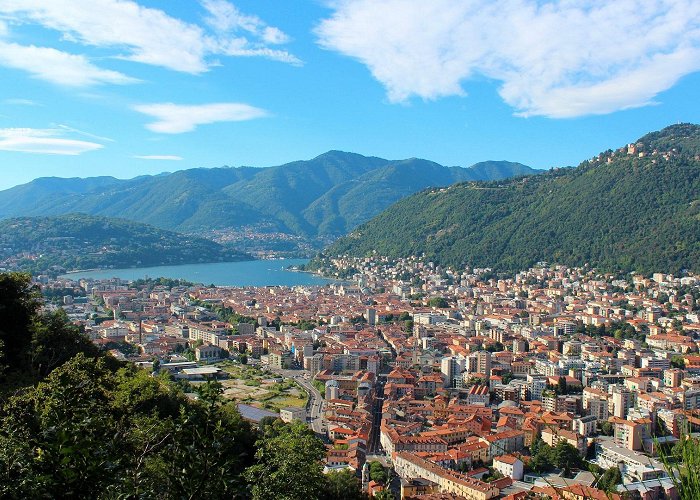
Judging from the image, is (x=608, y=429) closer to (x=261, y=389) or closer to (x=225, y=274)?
(x=261, y=389)

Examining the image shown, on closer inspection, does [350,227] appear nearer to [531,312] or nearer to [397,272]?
[397,272]

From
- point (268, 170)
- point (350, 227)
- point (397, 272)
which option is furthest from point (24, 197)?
point (397, 272)

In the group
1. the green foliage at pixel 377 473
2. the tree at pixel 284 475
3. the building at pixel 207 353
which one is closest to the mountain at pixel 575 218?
the building at pixel 207 353

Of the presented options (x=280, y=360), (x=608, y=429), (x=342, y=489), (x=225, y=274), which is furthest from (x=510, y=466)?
(x=225, y=274)

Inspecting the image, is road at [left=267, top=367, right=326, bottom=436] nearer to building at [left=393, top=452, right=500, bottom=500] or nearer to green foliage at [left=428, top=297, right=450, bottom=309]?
building at [left=393, top=452, right=500, bottom=500]

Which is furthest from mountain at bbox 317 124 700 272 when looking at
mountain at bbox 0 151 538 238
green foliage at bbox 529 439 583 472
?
mountain at bbox 0 151 538 238
